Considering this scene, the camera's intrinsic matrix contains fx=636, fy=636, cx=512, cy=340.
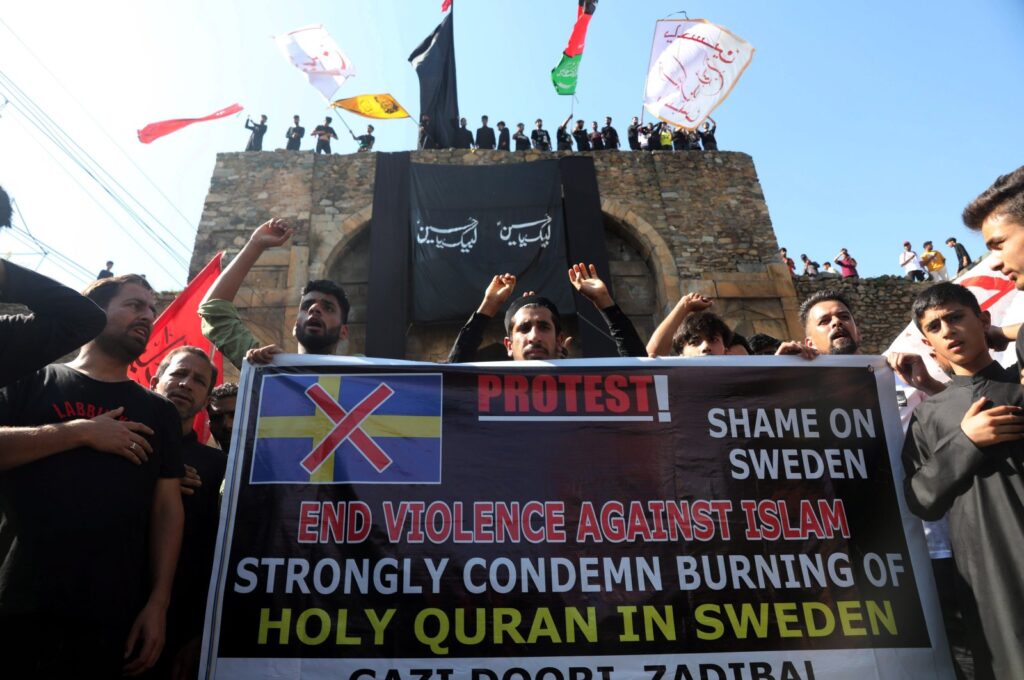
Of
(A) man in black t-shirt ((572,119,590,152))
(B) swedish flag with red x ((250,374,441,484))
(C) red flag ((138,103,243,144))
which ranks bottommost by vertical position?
(B) swedish flag with red x ((250,374,441,484))

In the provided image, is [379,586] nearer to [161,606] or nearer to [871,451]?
[161,606]

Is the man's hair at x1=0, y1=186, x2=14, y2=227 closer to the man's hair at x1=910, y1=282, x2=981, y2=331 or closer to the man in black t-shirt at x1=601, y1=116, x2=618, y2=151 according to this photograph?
the man's hair at x1=910, y1=282, x2=981, y2=331

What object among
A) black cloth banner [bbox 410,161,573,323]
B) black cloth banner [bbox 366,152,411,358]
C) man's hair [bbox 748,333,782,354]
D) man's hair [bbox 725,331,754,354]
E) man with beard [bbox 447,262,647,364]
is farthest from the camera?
black cloth banner [bbox 410,161,573,323]

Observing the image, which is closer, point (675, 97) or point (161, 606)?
point (161, 606)

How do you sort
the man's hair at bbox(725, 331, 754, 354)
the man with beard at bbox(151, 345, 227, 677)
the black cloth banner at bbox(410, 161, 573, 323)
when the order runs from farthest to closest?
the black cloth banner at bbox(410, 161, 573, 323), the man's hair at bbox(725, 331, 754, 354), the man with beard at bbox(151, 345, 227, 677)

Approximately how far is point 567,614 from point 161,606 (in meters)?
1.29

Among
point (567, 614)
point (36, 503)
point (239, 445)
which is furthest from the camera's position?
point (239, 445)

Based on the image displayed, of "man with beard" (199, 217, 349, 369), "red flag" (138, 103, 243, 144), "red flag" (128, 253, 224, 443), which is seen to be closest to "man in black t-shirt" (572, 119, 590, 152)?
"red flag" (138, 103, 243, 144)

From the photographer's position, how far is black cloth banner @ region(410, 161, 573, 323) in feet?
30.0

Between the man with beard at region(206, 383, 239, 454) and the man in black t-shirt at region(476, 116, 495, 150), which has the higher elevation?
the man in black t-shirt at region(476, 116, 495, 150)

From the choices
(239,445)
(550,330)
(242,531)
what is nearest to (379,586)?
(242,531)

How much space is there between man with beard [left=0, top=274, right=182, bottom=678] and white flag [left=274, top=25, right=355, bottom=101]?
9285 millimetres

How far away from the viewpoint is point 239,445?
7.89ft

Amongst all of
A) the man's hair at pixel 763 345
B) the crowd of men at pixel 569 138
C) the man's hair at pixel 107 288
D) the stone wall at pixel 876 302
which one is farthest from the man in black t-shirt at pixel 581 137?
the man's hair at pixel 107 288
